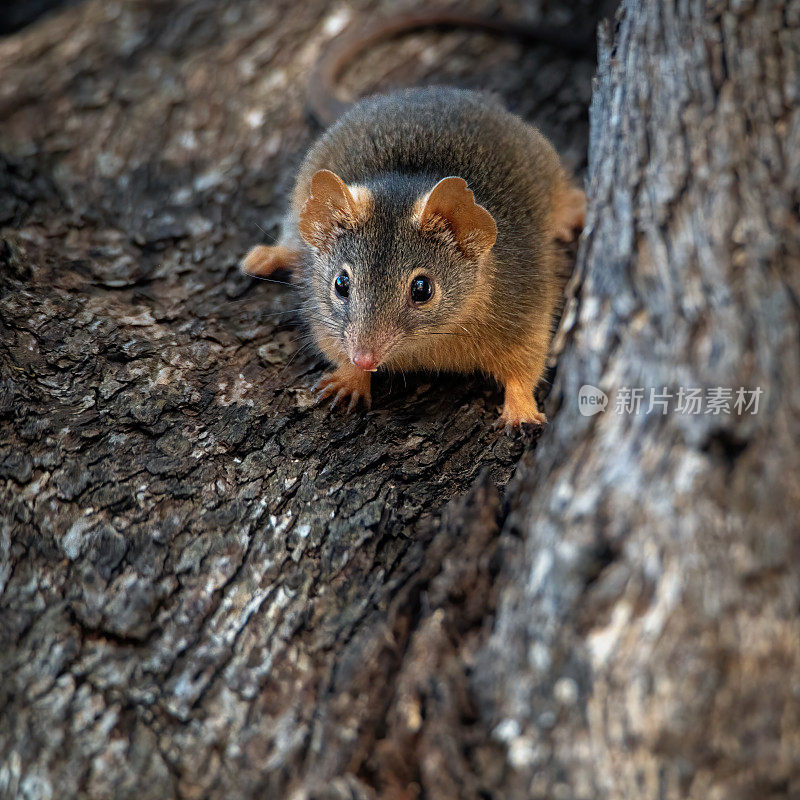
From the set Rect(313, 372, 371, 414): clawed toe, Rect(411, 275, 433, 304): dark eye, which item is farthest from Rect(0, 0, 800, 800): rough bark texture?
Rect(411, 275, 433, 304): dark eye

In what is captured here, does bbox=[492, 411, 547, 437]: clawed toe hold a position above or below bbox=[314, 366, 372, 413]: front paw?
below

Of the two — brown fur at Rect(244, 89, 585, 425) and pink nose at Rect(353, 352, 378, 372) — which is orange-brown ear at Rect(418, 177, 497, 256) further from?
pink nose at Rect(353, 352, 378, 372)

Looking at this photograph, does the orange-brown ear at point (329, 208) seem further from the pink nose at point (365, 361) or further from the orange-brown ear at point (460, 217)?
the pink nose at point (365, 361)

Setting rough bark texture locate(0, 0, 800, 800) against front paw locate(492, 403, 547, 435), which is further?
front paw locate(492, 403, 547, 435)

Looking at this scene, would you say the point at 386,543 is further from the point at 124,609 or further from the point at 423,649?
the point at 124,609

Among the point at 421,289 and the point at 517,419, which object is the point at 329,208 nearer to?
the point at 421,289

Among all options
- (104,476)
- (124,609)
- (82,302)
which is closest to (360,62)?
(82,302)

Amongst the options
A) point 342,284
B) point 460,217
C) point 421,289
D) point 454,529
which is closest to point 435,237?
point 460,217
